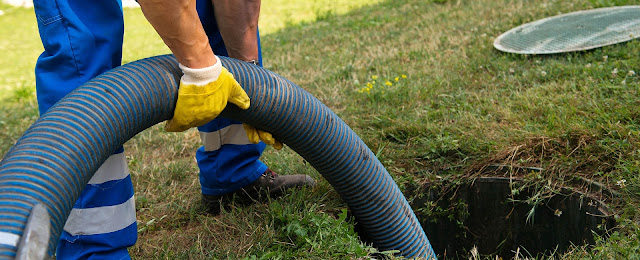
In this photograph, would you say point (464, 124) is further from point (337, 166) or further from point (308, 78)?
point (308, 78)

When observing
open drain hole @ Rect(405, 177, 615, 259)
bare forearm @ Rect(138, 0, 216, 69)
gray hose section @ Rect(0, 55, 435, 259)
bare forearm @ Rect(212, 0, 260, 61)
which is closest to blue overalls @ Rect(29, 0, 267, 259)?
gray hose section @ Rect(0, 55, 435, 259)

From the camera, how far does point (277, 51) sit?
5594 mm

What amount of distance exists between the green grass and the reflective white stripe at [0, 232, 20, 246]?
0.94 m

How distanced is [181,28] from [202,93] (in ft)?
0.68

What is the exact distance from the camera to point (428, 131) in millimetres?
2977

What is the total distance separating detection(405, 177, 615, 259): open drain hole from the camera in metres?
2.48

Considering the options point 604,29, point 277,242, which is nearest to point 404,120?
point 277,242

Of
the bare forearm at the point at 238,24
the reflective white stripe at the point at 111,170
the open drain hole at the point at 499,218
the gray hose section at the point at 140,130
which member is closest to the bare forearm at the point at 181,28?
the gray hose section at the point at 140,130

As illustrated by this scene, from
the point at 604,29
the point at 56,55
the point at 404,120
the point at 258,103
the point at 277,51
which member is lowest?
the point at 277,51

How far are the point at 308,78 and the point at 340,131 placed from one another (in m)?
2.29

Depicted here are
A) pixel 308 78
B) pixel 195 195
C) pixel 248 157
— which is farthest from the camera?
pixel 308 78

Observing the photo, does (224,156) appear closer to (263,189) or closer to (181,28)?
(263,189)

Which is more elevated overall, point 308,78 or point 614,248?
point 614,248

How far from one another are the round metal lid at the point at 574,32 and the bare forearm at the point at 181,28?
2.79m
